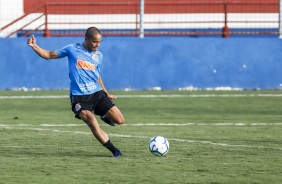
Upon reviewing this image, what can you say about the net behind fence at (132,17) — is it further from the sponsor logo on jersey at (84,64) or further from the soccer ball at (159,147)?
the soccer ball at (159,147)

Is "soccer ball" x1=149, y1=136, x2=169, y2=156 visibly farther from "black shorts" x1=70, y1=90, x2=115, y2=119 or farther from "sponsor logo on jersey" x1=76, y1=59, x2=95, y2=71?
"sponsor logo on jersey" x1=76, y1=59, x2=95, y2=71

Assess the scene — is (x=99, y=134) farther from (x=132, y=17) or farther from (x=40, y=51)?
(x=132, y=17)

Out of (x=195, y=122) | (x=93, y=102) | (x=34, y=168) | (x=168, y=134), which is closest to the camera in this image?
(x=34, y=168)

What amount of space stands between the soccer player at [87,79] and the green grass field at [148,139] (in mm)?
579

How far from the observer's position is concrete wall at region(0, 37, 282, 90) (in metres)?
24.5

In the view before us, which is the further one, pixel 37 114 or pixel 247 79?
pixel 247 79

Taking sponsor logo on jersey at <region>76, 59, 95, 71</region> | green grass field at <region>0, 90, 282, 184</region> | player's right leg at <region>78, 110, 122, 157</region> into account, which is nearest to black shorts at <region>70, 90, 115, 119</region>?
player's right leg at <region>78, 110, 122, 157</region>

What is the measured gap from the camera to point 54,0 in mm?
34125

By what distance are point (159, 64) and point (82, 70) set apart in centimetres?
1178

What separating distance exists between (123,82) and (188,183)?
14.4 metres

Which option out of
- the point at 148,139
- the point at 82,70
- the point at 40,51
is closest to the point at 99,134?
the point at 82,70

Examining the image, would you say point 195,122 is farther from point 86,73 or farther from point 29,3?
point 29,3

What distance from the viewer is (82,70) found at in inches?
512

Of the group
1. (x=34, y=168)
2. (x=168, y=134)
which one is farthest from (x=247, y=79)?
(x=34, y=168)
